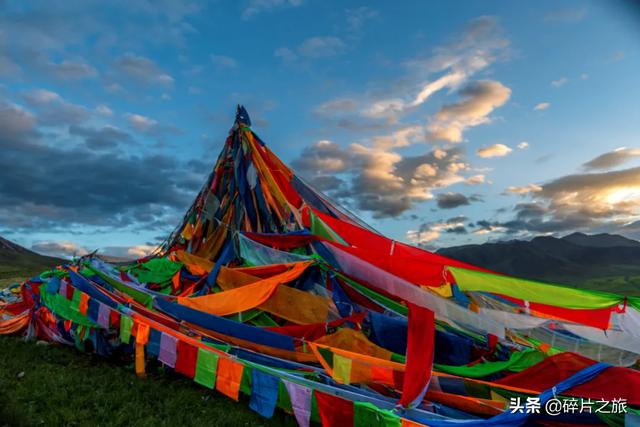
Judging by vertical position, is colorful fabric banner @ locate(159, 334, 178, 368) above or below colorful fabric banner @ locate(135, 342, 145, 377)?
above

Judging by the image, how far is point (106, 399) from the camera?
804 centimetres

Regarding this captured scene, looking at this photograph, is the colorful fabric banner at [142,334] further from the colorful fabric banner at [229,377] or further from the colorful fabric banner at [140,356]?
the colorful fabric banner at [229,377]

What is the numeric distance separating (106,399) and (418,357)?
5.94 metres

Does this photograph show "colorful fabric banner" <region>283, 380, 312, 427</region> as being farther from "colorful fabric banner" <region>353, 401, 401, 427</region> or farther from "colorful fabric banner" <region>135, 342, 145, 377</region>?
"colorful fabric banner" <region>135, 342, 145, 377</region>

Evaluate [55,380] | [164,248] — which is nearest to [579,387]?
[55,380]

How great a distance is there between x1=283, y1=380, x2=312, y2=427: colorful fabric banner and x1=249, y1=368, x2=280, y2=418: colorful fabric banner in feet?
1.21

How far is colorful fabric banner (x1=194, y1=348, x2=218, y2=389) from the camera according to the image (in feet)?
24.4

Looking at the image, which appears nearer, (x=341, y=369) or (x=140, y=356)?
(x=341, y=369)

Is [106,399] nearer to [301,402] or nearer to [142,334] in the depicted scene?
[142,334]

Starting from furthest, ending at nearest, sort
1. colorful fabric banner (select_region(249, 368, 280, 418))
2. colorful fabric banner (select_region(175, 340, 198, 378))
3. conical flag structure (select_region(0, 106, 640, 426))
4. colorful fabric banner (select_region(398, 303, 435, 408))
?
1. colorful fabric banner (select_region(175, 340, 198, 378))
2. colorful fabric banner (select_region(249, 368, 280, 418))
3. conical flag structure (select_region(0, 106, 640, 426))
4. colorful fabric banner (select_region(398, 303, 435, 408))

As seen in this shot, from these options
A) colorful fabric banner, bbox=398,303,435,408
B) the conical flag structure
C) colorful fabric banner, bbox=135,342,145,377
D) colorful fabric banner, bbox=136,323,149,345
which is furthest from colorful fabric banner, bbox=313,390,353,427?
colorful fabric banner, bbox=135,342,145,377

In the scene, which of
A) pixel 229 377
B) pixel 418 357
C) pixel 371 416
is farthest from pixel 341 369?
pixel 229 377

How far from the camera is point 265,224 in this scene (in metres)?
14.4

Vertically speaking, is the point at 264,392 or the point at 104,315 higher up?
the point at 104,315
